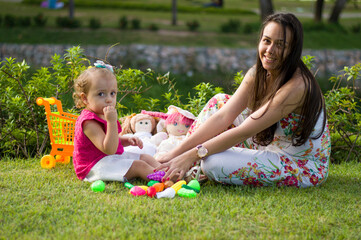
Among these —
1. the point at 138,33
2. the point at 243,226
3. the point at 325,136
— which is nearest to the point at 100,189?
the point at 243,226

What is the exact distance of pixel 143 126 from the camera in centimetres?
395

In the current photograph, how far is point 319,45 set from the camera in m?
14.6

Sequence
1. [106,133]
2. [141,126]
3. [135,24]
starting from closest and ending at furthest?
1. [106,133]
2. [141,126]
3. [135,24]

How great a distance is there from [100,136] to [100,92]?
0.29 metres

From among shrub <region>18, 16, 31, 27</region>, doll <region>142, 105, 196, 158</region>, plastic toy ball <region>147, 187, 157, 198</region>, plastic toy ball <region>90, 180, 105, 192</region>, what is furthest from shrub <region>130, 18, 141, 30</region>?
plastic toy ball <region>147, 187, 157, 198</region>

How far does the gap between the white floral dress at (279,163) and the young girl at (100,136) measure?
0.51 m

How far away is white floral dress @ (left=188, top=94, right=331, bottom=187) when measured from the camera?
2.88m

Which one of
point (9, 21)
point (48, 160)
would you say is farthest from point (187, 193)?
point (9, 21)

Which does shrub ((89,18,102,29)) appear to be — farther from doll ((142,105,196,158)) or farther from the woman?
the woman

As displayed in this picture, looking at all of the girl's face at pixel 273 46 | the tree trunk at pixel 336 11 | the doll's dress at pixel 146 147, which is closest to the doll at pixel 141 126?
the doll's dress at pixel 146 147

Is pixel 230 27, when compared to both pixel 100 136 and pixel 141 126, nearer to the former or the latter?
pixel 141 126

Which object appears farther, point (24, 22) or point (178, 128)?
point (24, 22)

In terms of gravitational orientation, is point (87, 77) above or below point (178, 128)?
above

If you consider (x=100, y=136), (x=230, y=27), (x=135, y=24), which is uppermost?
(x=100, y=136)
